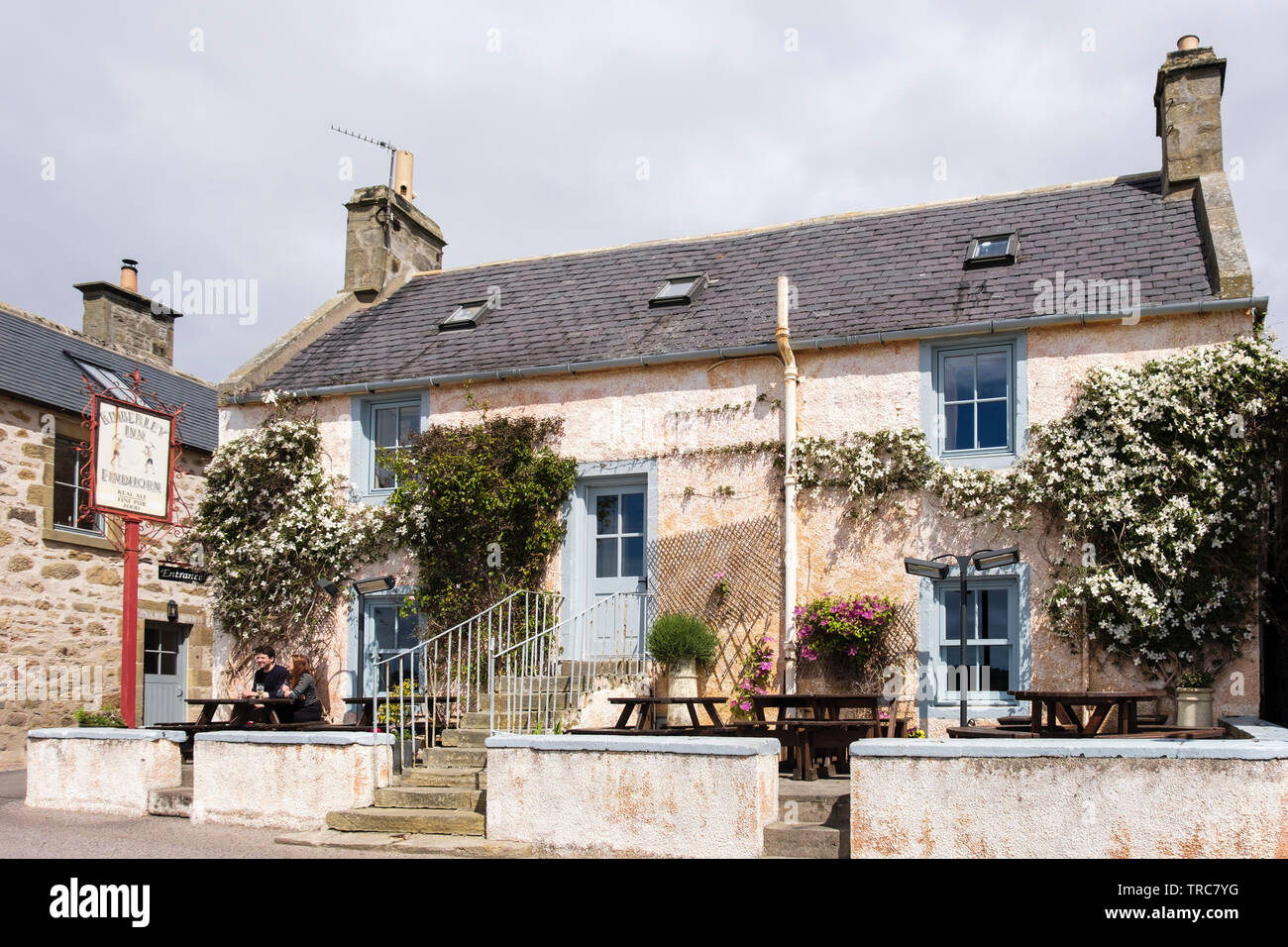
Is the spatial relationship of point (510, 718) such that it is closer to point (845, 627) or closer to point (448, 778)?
point (448, 778)

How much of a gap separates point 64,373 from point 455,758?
1034 centimetres

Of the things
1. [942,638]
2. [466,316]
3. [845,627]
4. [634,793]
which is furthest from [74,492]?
[942,638]

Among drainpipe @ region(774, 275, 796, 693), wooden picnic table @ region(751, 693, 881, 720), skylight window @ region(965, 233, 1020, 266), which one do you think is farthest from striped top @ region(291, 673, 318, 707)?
skylight window @ region(965, 233, 1020, 266)

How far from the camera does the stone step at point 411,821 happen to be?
9.20m

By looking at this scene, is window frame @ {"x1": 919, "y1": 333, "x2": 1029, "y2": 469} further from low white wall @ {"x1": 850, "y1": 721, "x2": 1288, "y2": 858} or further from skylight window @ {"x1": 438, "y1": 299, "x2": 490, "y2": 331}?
skylight window @ {"x1": 438, "y1": 299, "x2": 490, "y2": 331}

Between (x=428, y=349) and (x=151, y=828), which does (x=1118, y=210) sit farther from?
(x=151, y=828)

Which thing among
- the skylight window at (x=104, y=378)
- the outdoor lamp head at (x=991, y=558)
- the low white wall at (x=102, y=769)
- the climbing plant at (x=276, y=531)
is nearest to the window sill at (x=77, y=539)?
the skylight window at (x=104, y=378)

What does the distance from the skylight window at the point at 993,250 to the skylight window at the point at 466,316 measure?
6.15 metres

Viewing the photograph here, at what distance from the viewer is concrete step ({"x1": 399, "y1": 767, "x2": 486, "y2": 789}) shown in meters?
9.96

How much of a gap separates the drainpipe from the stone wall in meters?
7.22

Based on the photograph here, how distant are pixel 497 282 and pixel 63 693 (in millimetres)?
7953

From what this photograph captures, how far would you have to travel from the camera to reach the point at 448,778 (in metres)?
10.0

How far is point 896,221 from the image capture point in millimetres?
14906

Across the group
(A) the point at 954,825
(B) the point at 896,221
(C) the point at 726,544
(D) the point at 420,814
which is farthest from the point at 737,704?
(B) the point at 896,221
